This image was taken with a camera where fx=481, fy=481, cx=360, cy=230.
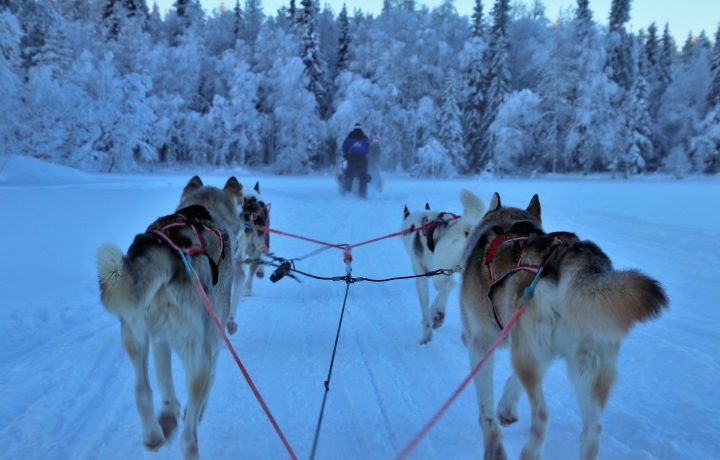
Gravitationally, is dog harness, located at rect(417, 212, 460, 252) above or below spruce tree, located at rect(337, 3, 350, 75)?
below

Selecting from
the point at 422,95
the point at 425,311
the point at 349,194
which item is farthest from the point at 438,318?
the point at 422,95

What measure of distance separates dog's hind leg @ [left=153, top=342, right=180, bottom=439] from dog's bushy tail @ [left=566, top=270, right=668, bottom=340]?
7.03ft

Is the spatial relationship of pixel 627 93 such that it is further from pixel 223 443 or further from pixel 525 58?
pixel 223 443

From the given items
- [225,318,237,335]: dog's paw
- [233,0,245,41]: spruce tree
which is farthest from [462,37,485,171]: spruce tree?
[225,318,237,335]: dog's paw

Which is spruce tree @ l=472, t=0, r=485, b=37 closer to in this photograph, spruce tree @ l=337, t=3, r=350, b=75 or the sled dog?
spruce tree @ l=337, t=3, r=350, b=75

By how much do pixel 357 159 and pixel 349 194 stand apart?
1.48 meters

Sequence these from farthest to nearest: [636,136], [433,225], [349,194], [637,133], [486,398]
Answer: [637,133]
[636,136]
[349,194]
[433,225]
[486,398]

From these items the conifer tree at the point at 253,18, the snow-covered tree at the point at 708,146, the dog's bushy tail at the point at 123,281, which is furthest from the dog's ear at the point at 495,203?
the conifer tree at the point at 253,18

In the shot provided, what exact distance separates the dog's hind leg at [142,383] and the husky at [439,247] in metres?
2.53

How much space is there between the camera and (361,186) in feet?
58.6

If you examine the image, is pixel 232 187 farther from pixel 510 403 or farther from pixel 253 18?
pixel 253 18

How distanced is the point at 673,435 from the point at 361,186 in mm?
15458

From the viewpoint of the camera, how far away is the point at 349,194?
Result: 1873cm

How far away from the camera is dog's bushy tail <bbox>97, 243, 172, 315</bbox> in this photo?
2.17 m
